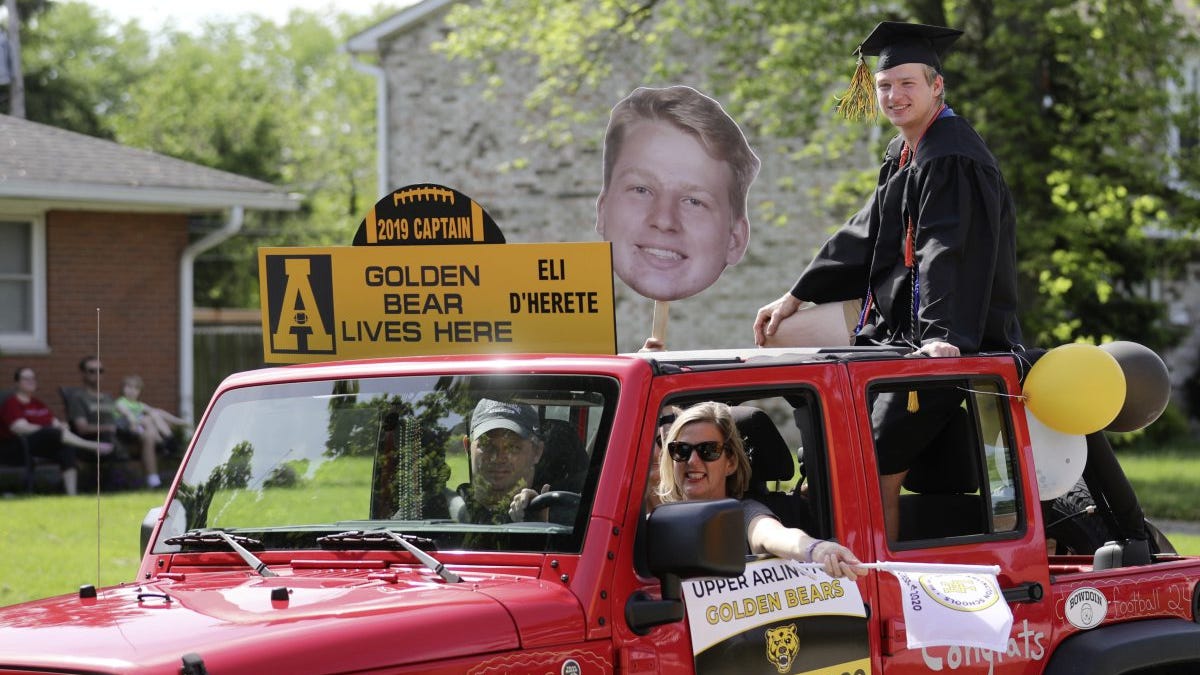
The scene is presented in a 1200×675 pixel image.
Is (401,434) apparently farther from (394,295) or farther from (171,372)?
(171,372)

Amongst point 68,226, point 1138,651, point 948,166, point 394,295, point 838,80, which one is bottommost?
point 1138,651

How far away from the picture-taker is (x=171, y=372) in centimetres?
1944

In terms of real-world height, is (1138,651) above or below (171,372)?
below

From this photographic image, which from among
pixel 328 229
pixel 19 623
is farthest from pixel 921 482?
pixel 328 229

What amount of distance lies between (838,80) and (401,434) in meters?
14.5

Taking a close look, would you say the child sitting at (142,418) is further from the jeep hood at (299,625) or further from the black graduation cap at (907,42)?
the jeep hood at (299,625)

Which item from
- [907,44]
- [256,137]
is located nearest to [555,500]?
[907,44]

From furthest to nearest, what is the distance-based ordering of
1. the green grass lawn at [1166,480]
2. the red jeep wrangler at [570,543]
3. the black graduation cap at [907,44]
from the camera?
the green grass lawn at [1166,480]
the black graduation cap at [907,44]
the red jeep wrangler at [570,543]

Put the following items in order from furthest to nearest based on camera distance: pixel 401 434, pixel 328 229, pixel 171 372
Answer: pixel 328 229, pixel 171 372, pixel 401 434

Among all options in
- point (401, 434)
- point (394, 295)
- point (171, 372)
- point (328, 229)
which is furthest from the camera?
point (328, 229)

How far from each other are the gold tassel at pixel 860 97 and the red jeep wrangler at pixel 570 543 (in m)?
1.69

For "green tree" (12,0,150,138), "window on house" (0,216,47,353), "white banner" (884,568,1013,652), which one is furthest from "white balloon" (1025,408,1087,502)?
"green tree" (12,0,150,138)

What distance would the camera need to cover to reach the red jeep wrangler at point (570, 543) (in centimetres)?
349

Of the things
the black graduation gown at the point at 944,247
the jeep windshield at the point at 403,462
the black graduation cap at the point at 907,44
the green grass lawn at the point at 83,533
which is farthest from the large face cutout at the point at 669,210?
the green grass lawn at the point at 83,533
